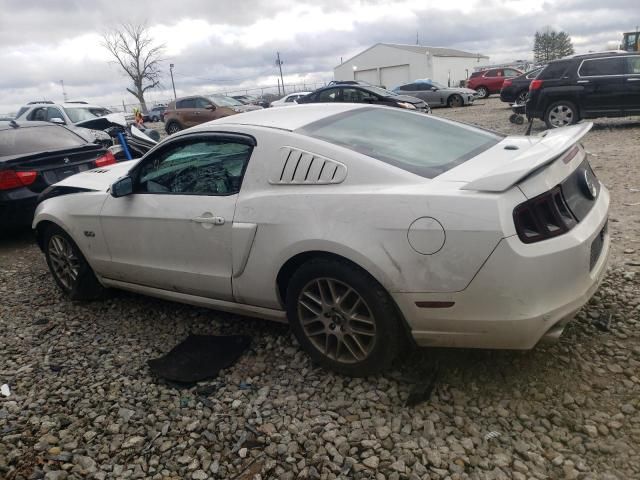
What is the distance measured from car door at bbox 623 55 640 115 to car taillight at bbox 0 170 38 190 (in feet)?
35.4

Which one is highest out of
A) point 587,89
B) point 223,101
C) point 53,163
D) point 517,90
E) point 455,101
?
point 223,101

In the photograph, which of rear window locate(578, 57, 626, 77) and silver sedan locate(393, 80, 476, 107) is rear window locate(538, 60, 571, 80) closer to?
rear window locate(578, 57, 626, 77)

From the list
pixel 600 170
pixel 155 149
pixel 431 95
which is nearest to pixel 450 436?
pixel 155 149

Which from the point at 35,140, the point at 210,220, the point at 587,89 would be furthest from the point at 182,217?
the point at 587,89

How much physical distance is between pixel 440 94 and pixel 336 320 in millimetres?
22323

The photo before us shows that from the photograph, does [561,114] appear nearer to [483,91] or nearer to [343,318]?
[343,318]

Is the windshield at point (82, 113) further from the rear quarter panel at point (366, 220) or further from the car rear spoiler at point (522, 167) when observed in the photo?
the car rear spoiler at point (522, 167)

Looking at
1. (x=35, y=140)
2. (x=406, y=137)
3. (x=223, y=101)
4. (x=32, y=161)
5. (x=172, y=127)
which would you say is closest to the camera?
(x=406, y=137)

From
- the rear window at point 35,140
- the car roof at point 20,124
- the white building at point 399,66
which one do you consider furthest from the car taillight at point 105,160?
the white building at point 399,66

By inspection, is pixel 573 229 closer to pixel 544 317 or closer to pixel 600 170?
pixel 544 317

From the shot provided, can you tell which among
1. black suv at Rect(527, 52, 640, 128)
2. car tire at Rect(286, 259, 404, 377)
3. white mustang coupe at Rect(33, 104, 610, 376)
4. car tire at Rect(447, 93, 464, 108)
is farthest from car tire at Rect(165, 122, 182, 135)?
car tire at Rect(286, 259, 404, 377)

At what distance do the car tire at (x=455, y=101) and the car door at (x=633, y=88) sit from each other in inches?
504

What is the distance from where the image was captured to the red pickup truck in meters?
26.8

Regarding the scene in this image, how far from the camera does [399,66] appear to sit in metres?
50.5
